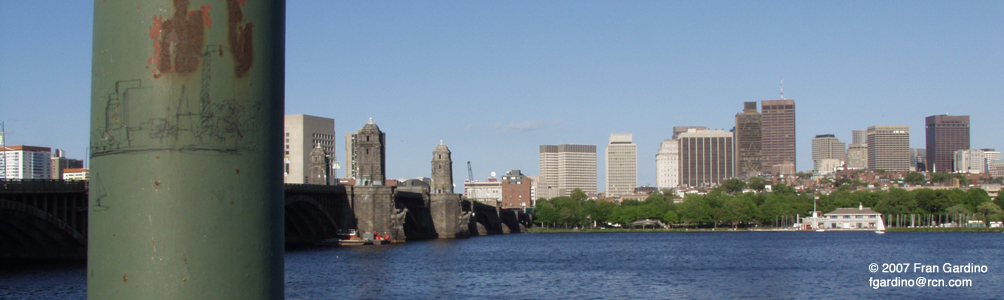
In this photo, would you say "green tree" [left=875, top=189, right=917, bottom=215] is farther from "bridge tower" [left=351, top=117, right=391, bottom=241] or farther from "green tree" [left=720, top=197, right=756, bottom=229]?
"bridge tower" [left=351, top=117, right=391, bottom=241]

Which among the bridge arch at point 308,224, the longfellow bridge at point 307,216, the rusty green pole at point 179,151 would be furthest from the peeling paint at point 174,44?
the bridge arch at point 308,224

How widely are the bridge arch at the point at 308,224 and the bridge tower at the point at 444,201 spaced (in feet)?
86.5

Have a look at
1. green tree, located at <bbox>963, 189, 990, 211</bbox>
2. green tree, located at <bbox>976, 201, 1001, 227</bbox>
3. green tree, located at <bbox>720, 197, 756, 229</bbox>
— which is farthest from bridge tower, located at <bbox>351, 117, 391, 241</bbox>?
Answer: green tree, located at <bbox>963, 189, 990, 211</bbox>

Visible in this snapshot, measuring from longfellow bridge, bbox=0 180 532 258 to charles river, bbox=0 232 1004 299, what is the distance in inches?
99.6

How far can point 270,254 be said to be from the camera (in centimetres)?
329

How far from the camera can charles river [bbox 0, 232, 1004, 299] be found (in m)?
43.7

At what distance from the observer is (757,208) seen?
18162 centimetres

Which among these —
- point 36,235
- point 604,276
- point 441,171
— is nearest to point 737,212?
point 441,171

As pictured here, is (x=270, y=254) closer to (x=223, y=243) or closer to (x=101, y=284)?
(x=223, y=243)

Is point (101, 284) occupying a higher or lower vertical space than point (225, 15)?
lower

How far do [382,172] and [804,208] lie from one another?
102 metres

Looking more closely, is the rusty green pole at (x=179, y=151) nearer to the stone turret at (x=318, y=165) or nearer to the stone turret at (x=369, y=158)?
the stone turret at (x=369, y=158)

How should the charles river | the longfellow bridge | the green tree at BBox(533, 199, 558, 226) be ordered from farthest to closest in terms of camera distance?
the green tree at BBox(533, 199, 558, 226), the longfellow bridge, the charles river

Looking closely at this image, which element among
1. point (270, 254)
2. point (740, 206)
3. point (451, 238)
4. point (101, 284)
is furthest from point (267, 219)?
point (740, 206)
